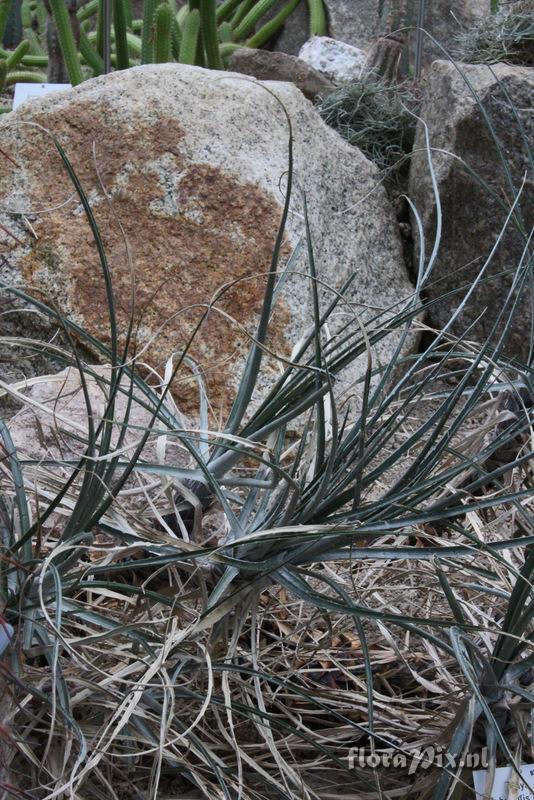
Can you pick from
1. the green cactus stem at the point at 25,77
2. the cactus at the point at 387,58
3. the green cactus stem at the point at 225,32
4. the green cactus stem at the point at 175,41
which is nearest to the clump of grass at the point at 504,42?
the cactus at the point at 387,58

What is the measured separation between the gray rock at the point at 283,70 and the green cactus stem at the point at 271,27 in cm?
126

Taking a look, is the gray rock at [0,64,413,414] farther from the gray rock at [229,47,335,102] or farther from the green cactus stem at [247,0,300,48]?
the green cactus stem at [247,0,300,48]

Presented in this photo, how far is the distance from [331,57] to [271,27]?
3.16 feet

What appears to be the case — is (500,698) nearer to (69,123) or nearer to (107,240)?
(107,240)

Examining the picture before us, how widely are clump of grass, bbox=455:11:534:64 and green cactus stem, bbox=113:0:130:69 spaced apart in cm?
82

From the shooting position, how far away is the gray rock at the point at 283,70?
2418 millimetres

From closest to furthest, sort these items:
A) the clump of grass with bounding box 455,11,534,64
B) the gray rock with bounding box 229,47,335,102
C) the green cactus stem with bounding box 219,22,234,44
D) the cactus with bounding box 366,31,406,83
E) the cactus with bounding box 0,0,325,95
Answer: the clump of grass with bounding box 455,11,534,64
the cactus with bounding box 0,0,325,95
the cactus with bounding box 366,31,406,83
the gray rock with bounding box 229,47,335,102
the green cactus stem with bounding box 219,22,234,44

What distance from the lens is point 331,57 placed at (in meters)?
3.21

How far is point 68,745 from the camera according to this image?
668mm

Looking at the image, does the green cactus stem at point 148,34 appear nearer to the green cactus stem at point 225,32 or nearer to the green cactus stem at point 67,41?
the green cactus stem at point 67,41

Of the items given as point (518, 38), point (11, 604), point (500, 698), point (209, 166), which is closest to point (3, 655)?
point (11, 604)

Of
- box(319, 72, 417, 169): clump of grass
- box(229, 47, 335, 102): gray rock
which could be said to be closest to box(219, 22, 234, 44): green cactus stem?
→ box(229, 47, 335, 102): gray rock

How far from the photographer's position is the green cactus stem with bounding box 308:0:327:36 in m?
4.00

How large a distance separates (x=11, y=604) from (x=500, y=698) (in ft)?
1.29
